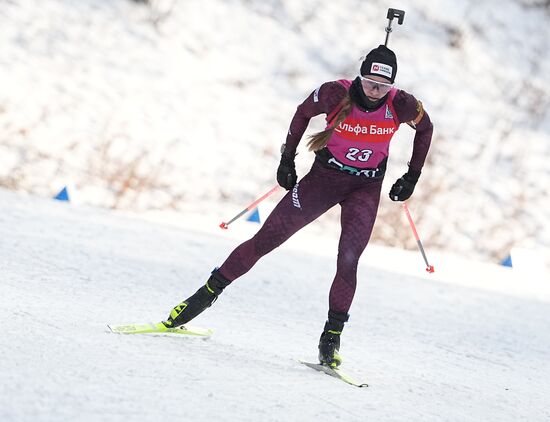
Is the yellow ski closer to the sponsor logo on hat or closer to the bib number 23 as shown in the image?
the bib number 23

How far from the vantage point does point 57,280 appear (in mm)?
5402

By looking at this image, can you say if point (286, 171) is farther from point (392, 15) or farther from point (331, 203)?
point (392, 15)

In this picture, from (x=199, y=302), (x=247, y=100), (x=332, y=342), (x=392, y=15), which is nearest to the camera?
(x=332, y=342)

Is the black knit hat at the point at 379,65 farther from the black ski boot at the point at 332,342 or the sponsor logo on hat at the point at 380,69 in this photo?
the black ski boot at the point at 332,342

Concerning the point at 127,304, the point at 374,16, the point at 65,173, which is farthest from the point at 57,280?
the point at 374,16

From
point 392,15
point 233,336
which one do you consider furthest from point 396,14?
point 233,336

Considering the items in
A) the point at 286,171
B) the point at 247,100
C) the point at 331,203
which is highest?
the point at 247,100

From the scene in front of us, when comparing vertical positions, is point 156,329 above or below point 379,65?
below

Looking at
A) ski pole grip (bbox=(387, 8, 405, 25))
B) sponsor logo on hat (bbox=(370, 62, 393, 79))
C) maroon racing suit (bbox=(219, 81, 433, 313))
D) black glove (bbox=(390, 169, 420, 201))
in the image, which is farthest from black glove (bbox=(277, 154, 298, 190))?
ski pole grip (bbox=(387, 8, 405, 25))

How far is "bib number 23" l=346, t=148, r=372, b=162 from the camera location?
441 centimetres

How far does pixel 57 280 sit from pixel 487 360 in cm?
267

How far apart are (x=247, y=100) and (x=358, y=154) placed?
24.3 ft

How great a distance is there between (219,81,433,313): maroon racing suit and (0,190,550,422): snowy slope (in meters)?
0.44

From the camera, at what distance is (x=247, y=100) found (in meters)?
11.7
